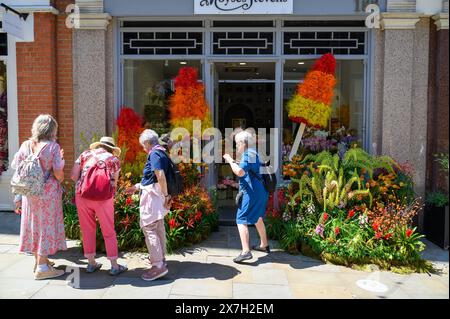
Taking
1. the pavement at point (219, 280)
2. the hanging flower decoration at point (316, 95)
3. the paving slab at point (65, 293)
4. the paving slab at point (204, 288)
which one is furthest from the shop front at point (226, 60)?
the paving slab at point (65, 293)

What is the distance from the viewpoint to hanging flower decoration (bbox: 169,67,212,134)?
24.1 ft

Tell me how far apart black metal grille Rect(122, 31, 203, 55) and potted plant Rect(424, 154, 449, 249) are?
436 centimetres

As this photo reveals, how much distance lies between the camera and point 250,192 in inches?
220

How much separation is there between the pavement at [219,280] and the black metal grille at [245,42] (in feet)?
11.2

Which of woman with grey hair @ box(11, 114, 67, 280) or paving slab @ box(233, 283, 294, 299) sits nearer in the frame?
paving slab @ box(233, 283, 294, 299)

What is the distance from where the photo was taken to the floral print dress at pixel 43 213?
4.75 meters

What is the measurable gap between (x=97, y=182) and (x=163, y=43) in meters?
3.61

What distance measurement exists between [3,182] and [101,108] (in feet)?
7.32

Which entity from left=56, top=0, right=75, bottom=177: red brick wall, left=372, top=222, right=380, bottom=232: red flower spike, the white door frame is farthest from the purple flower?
the white door frame

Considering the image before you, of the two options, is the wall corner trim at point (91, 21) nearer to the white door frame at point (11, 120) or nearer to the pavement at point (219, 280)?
the white door frame at point (11, 120)

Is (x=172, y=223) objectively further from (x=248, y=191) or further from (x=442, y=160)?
(x=442, y=160)

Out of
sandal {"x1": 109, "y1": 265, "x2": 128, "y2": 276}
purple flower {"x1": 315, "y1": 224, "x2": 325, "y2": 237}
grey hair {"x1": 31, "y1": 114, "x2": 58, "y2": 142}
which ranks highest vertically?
grey hair {"x1": 31, "y1": 114, "x2": 58, "y2": 142}

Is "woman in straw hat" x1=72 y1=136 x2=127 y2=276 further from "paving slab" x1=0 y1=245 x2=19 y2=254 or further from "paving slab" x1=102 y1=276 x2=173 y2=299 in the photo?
"paving slab" x1=0 y1=245 x2=19 y2=254

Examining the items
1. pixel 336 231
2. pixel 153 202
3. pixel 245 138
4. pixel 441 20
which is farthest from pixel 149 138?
pixel 441 20
